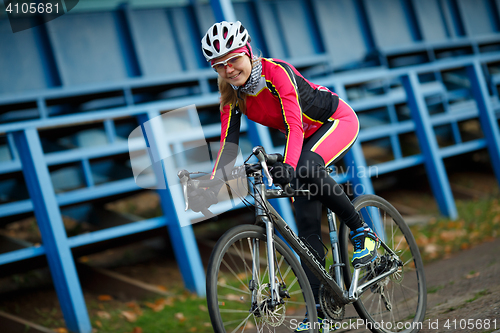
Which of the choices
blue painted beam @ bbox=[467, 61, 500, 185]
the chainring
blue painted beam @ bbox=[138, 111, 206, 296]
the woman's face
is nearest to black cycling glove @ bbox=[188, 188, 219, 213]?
the woman's face

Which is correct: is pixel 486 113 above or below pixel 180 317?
above

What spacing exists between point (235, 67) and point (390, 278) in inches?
65.2

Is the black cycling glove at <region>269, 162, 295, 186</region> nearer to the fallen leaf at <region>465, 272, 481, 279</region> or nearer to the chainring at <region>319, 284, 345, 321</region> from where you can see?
the chainring at <region>319, 284, 345, 321</region>

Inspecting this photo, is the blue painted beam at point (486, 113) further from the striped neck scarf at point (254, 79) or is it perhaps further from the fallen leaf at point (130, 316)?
the fallen leaf at point (130, 316)

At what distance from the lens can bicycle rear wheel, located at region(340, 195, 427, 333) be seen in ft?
8.75

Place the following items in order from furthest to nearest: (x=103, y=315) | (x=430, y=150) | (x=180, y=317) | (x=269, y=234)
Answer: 1. (x=430, y=150)
2. (x=103, y=315)
3. (x=180, y=317)
4. (x=269, y=234)

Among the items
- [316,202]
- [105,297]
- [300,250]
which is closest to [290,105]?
[316,202]

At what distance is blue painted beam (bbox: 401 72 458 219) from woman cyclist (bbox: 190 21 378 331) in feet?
11.2

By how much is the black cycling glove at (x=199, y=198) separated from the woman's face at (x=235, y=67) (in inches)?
25.8

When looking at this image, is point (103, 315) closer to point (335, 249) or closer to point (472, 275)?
point (335, 249)

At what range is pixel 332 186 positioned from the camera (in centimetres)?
247

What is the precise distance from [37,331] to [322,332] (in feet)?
7.44

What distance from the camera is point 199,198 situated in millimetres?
2062

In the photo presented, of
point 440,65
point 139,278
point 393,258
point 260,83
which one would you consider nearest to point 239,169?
point 260,83
